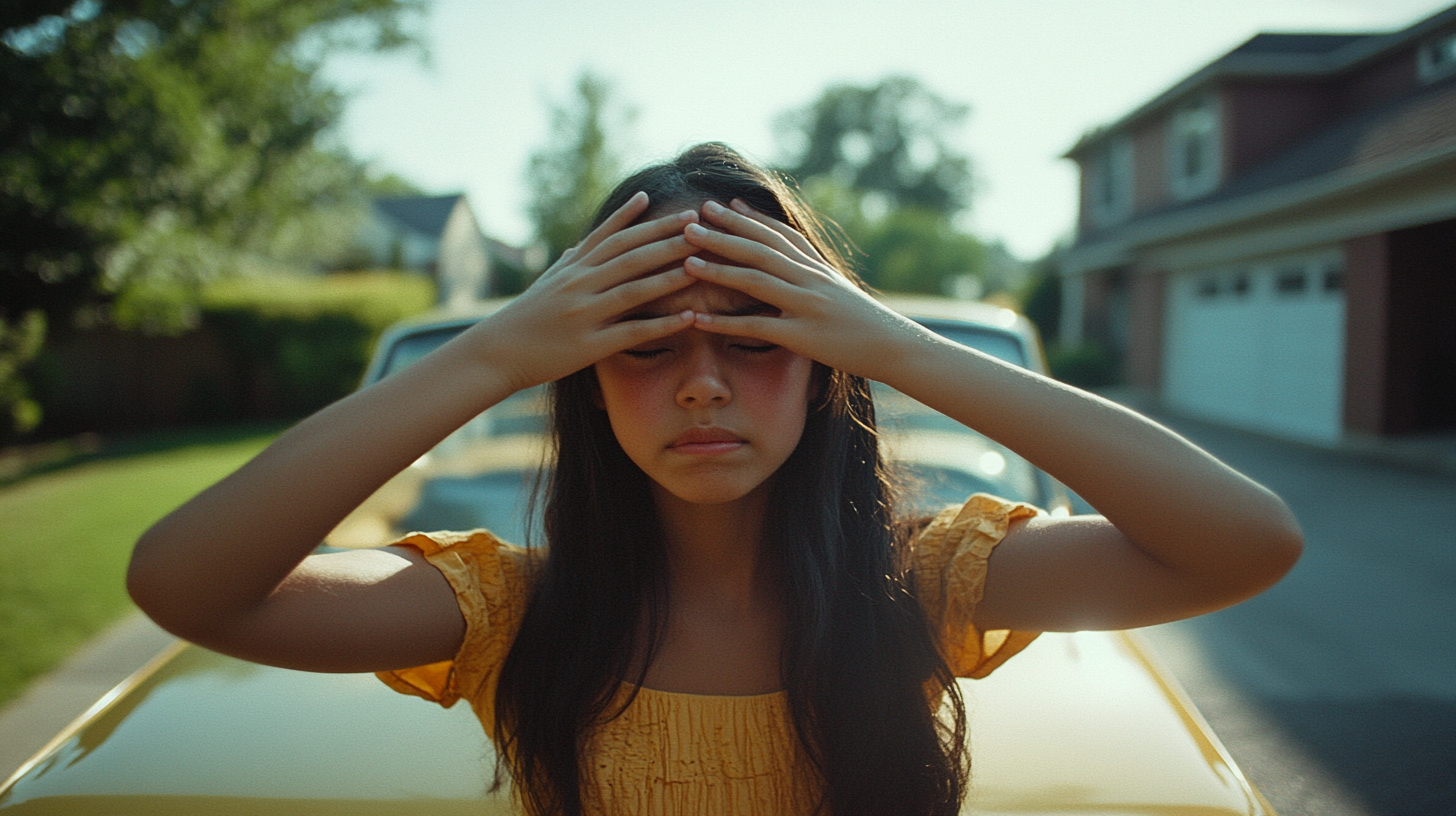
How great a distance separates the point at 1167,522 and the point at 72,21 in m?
6.04

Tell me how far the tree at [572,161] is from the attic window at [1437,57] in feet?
30.1

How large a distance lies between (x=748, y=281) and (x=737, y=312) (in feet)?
0.20

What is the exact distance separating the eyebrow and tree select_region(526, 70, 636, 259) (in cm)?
595

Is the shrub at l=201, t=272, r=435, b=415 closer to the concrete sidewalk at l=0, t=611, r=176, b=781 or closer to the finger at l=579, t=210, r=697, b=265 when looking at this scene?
the concrete sidewalk at l=0, t=611, r=176, b=781

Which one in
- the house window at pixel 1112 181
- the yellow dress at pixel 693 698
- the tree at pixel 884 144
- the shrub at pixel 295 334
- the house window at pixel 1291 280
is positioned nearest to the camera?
the yellow dress at pixel 693 698

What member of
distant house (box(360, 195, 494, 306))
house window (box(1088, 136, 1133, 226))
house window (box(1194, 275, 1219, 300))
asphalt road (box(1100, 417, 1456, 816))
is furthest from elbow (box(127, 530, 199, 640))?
house window (box(1088, 136, 1133, 226))

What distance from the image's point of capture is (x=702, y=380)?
1.14m

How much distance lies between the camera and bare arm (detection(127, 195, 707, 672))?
1.06 meters

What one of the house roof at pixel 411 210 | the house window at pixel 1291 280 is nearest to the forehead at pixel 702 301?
the house window at pixel 1291 280

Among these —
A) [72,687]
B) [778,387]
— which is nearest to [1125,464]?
[778,387]

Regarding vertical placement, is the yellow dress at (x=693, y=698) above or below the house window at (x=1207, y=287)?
below

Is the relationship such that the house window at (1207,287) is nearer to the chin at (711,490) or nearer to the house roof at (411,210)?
the house roof at (411,210)

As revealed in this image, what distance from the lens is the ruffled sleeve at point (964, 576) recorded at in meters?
1.33

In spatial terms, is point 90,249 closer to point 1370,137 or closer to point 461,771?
point 461,771
